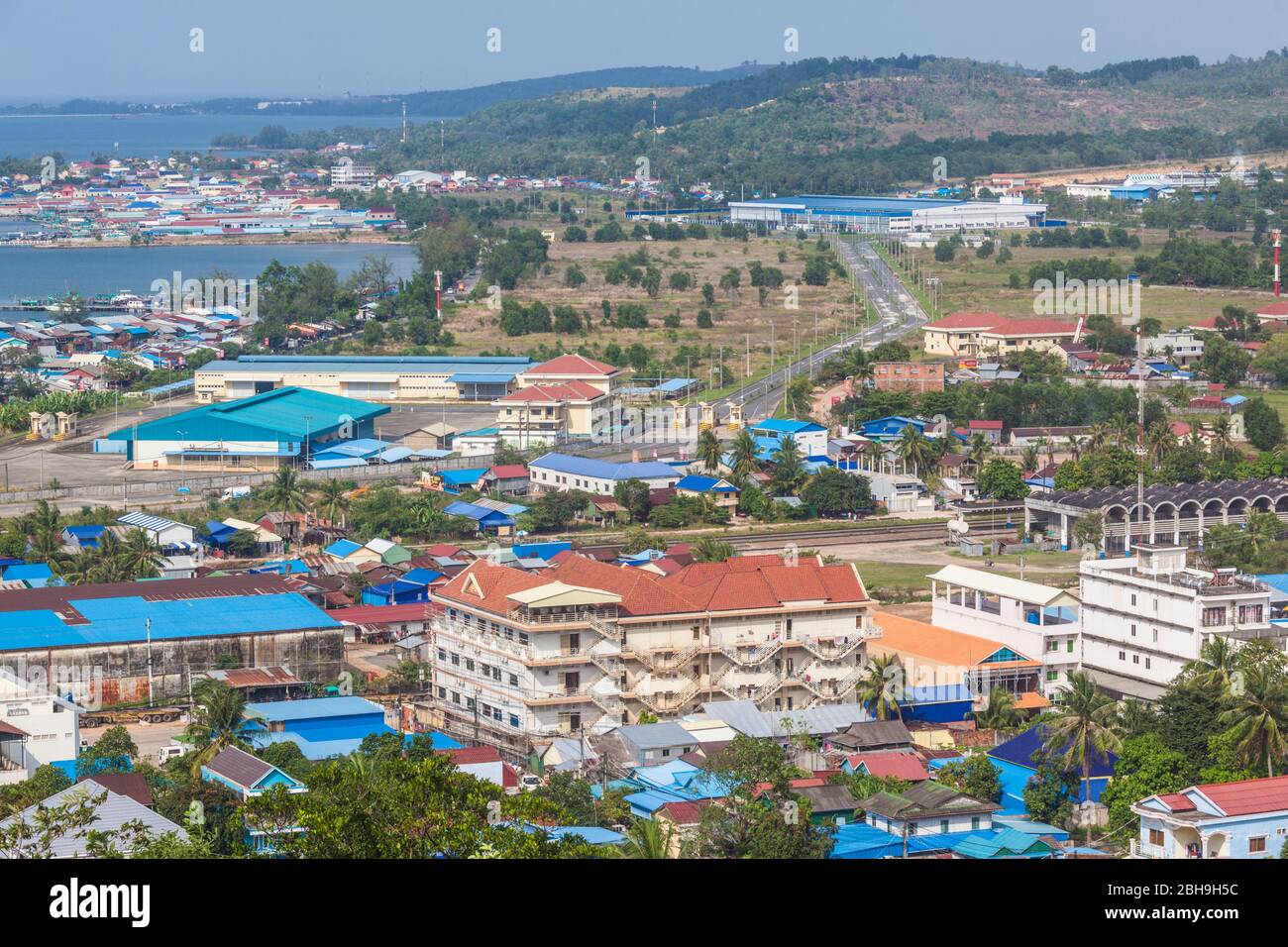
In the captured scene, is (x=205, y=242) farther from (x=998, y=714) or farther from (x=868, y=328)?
(x=998, y=714)

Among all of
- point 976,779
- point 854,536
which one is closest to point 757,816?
point 976,779

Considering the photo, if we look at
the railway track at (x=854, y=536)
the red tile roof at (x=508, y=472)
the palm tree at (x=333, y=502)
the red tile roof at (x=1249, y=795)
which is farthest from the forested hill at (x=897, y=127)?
the red tile roof at (x=1249, y=795)

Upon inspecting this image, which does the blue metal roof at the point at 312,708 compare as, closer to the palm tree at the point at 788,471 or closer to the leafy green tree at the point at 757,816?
the leafy green tree at the point at 757,816

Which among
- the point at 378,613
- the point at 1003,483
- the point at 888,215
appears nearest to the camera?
the point at 378,613

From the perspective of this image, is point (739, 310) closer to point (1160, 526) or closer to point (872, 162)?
point (1160, 526)

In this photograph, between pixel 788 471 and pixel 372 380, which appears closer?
pixel 788 471

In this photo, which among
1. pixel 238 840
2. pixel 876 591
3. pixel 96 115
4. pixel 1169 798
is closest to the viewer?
pixel 238 840
